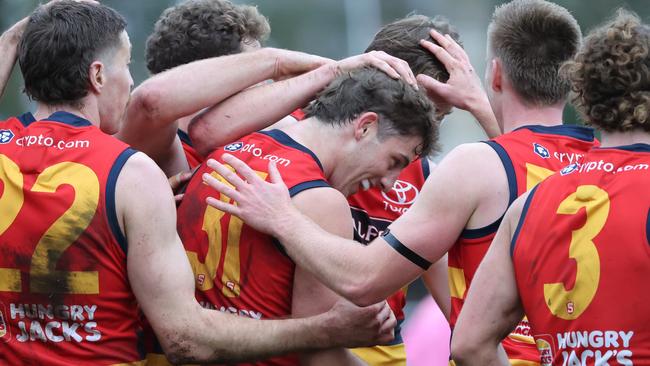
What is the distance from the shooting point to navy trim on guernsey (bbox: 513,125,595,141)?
416 cm

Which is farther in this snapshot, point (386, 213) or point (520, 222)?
point (386, 213)

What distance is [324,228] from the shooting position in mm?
4004

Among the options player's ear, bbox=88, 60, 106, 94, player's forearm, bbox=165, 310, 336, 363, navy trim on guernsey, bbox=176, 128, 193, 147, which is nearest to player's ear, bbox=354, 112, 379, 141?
player's forearm, bbox=165, 310, 336, 363

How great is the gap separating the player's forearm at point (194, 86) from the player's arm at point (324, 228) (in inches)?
29.4

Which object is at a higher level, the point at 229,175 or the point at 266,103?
the point at 266,103

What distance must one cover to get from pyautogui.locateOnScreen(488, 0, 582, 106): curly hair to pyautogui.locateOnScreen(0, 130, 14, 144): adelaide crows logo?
6.38 feet

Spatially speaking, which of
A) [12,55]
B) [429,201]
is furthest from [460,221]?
[12,55]

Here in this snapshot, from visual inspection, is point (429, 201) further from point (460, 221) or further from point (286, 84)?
point (286, 84)

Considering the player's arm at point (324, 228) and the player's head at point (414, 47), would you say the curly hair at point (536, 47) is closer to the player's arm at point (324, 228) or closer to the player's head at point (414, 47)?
the player's head at point (414, 47)

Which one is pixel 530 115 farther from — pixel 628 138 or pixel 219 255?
pixel 219 255

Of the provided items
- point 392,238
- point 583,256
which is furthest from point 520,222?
point 392,238

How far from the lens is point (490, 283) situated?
360cm

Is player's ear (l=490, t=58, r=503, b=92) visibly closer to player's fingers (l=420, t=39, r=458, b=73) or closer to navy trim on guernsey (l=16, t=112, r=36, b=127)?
player's fingers (l=420, t=39, r=458, b=73)

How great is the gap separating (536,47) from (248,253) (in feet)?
4.66
